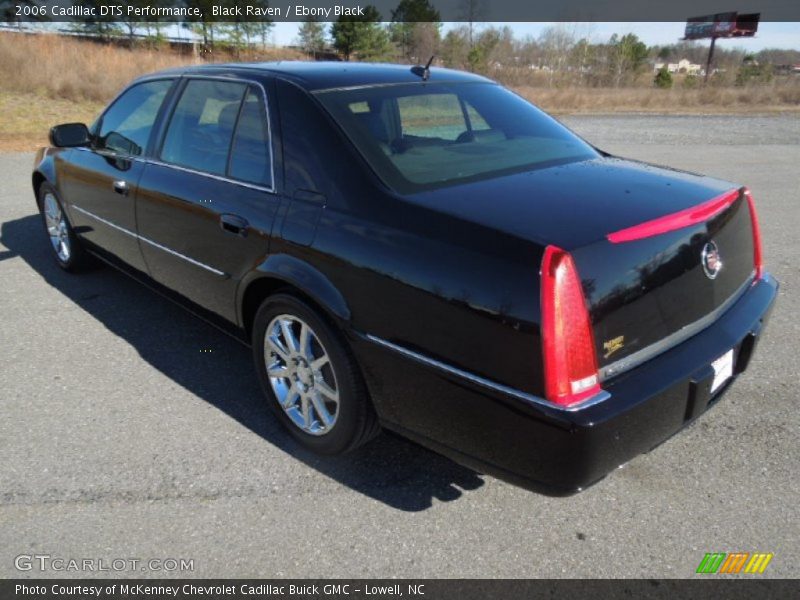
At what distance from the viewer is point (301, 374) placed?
2789 mm

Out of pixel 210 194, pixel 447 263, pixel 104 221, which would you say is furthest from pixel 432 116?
pixel 104 221

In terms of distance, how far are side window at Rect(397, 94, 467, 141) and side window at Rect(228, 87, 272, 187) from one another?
65cm

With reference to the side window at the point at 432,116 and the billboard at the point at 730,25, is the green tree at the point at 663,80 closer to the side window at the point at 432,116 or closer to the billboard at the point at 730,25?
the billboard at the point at 730,25

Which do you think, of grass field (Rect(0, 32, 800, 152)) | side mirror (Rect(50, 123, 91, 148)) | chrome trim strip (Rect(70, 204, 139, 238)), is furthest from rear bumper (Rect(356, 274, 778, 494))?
grass field (Rect(0, 32, 800, 152))

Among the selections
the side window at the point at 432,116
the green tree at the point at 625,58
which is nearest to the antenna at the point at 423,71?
the side window at the point at 432,116

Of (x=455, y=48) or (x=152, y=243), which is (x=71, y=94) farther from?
(x=455, y=48)

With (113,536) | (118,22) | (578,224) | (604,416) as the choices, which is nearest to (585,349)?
(604,416)

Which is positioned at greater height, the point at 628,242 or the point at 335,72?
the point at 335,72

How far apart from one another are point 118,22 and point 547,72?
1220 inches

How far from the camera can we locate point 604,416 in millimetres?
1888

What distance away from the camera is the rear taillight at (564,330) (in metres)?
1.85

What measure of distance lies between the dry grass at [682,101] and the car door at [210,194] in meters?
22.8

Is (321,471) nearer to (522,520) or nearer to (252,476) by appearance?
(252,476)
